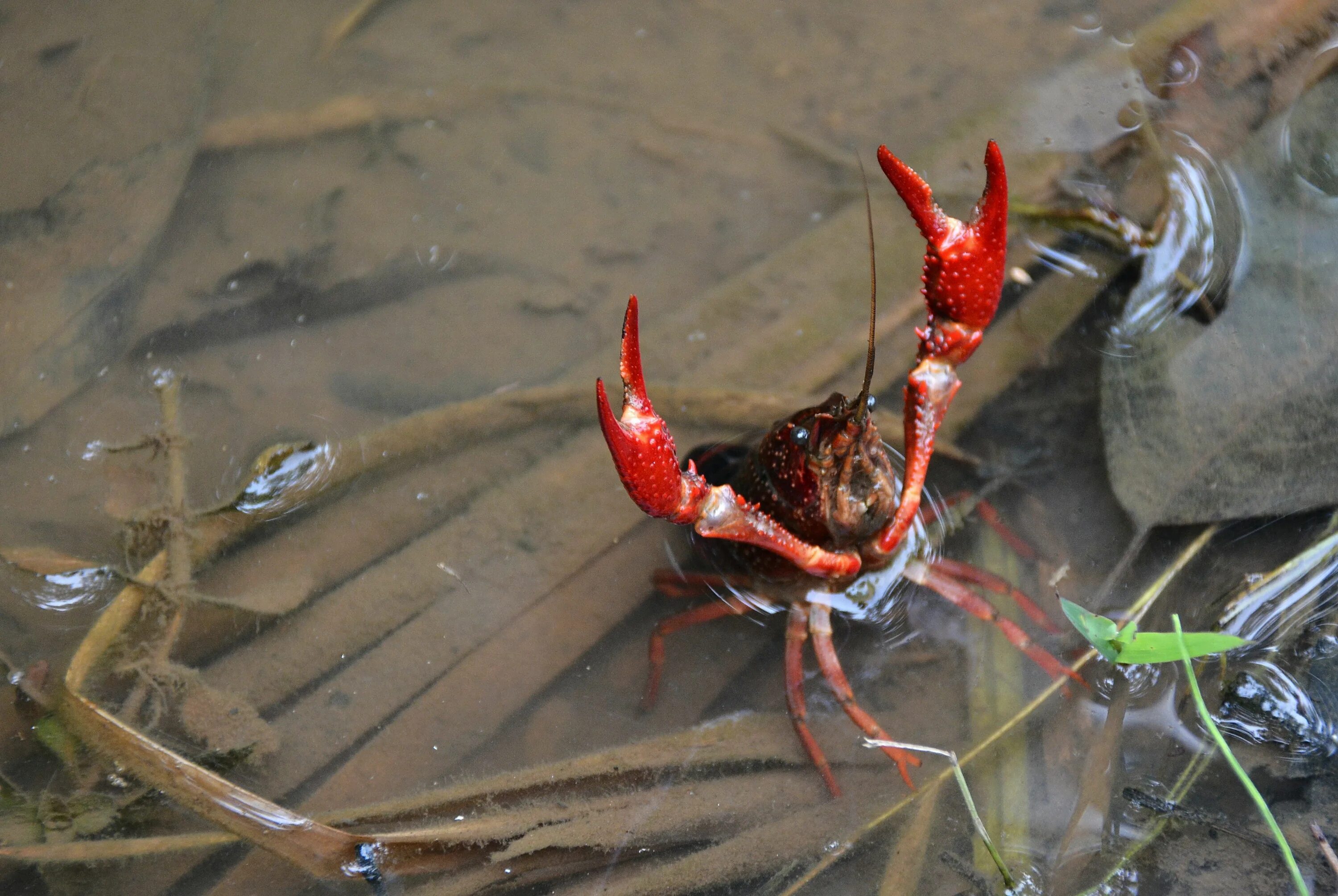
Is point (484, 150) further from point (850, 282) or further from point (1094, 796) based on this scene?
point (1094, 796)

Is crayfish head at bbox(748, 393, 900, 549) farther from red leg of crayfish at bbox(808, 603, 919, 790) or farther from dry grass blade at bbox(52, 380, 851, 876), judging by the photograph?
dry grass blade at bbox(52, 380, 851, 876)

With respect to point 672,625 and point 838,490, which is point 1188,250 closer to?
point 838,490

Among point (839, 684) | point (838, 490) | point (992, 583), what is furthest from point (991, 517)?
point (839, 684)

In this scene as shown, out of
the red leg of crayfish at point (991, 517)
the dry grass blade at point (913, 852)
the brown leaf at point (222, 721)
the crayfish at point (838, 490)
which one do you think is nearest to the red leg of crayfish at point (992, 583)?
the crayfish at point (838, 490)

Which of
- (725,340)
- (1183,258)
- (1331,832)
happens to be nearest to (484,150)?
(725,340)

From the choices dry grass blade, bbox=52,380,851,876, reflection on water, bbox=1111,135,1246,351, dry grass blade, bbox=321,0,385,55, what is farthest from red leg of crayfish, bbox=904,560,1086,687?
dry grass blade, bbox=321,0,385,55
